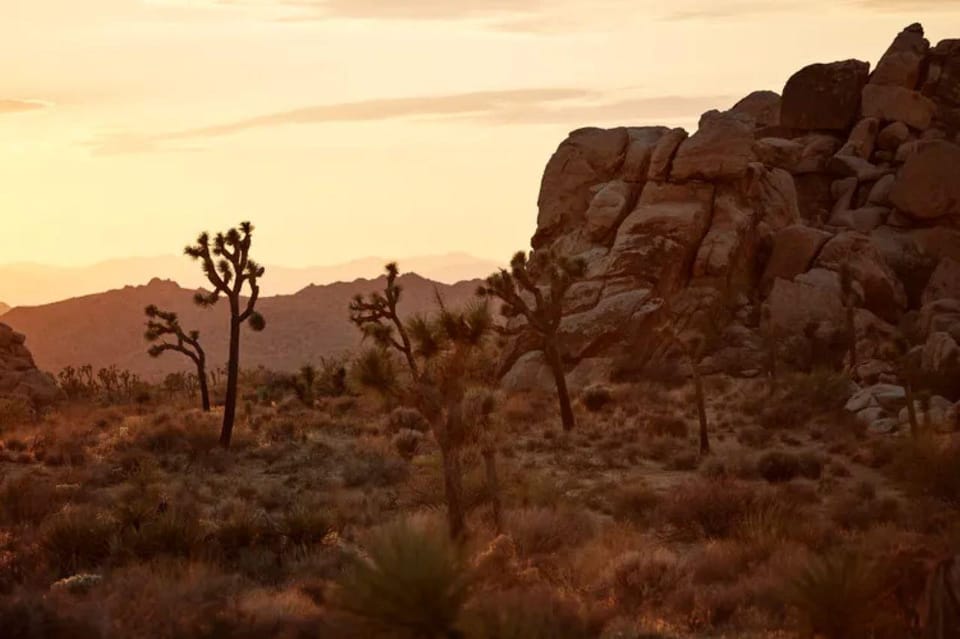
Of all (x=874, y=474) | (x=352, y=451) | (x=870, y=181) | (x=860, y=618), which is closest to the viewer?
(x=860, y=618)

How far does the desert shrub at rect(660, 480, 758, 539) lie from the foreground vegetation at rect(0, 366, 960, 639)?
0.05 meters

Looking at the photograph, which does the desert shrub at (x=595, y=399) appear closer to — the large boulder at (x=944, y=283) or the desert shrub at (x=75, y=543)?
the large boulder at (x=944, y=283)

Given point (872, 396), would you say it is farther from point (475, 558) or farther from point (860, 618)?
point (860, 618)

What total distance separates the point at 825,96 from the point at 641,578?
5334 centimetres

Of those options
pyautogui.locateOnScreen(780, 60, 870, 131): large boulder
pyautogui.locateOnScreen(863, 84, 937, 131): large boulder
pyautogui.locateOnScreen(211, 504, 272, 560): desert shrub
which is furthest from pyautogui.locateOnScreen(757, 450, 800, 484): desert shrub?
pyautogui.locateOnScreen(780, 60, 870, 131): large boulder

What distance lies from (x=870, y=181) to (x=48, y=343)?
352ft

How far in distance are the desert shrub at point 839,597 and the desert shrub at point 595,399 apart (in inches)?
1089

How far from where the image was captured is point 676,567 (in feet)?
46.2

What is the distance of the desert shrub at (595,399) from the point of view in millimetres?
38594

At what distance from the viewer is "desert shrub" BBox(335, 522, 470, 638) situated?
31.8ft

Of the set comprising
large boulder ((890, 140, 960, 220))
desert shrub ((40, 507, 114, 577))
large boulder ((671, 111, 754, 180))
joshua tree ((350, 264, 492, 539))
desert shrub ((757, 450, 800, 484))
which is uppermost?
large boulder ((671, 111, 754, 180))

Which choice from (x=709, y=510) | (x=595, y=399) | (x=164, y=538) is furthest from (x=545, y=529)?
(x=595, y=399)

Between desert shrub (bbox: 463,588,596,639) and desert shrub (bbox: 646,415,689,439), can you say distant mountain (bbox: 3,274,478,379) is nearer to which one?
desert shrub (bbox: 646,415,689,439)

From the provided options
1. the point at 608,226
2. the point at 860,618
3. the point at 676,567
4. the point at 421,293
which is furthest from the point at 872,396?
the point at 421,293
